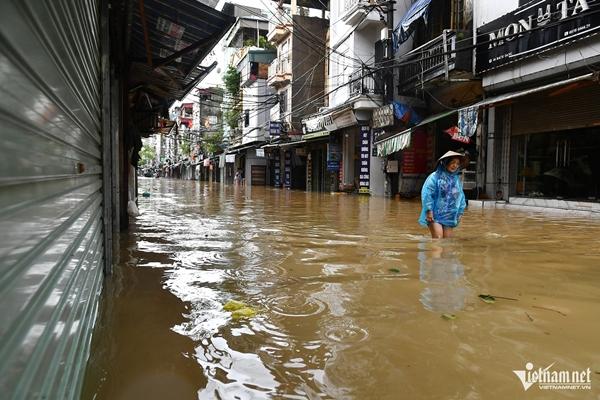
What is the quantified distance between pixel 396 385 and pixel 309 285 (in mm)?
2075

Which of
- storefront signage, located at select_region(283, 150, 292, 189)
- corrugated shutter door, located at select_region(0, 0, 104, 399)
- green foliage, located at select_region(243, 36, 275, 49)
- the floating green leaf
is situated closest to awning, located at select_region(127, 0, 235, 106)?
corrugated shutter door, located at select_region(0, 0, 104, 399)

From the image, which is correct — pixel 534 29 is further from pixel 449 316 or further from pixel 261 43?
pixel 261 43

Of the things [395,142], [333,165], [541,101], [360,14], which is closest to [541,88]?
[541,101]

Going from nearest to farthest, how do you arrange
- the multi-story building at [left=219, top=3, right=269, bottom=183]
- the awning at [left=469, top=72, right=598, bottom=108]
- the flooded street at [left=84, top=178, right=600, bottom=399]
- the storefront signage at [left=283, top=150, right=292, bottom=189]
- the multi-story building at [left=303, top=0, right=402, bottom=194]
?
1. the flooded street at [left=84, top=178, right=600, bottom=399]
2. the awning at [left=469, top=72, right=598, bottom=108]
3. the multi-story building at [left=303, top=0, right=402, bottom=194]
4. the storefront signage at [left=283, top=150, right=292, bottom=189]
5. the multi-story building at [left=219, top=3, right=269, bottom=183]

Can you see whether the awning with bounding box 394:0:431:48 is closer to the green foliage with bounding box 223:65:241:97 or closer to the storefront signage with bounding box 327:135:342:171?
the storefront signage with bounding box 327:135:342:171

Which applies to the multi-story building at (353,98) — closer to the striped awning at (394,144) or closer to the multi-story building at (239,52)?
the striped awning at (394,144)

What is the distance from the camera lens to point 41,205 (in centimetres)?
151

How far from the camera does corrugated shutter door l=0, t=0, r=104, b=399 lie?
111 cm

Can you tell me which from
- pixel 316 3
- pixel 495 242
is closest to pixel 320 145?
pixel 316 3

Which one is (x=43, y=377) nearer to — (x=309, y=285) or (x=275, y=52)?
(x=309, y=285)

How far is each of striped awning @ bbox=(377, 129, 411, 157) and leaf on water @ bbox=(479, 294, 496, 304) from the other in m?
13.1

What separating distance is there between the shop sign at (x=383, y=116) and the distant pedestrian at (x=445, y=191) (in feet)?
39.4

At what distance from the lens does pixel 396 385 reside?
243 centimetres

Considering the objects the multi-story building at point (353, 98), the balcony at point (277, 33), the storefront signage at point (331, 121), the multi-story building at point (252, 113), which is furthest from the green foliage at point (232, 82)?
the storefront signage at point (331, 121)
